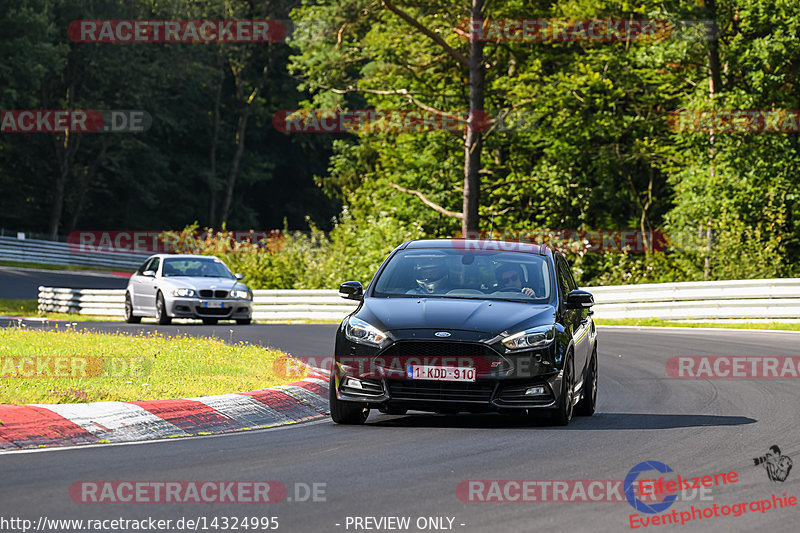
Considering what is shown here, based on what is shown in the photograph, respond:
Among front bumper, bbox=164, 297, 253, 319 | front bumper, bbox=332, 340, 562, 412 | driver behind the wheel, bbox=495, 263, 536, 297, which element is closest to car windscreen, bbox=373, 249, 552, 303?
driver behind the wheel, bbox=495, 263, 536, 297

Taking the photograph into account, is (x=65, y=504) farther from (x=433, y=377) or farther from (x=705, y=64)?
(x=705, y=64)

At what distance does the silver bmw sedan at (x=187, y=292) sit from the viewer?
27.3m

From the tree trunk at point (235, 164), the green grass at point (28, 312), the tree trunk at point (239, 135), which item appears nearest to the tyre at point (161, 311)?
the green grass at point (28, 312)

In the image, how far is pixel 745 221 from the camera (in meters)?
31.6

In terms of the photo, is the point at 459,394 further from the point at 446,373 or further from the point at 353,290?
the point at 353,290

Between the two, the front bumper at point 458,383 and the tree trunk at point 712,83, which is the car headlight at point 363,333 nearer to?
the front bumper at point 458,383

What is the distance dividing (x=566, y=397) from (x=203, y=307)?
17.6 m

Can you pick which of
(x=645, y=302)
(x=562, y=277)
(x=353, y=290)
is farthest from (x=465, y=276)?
(x=645, y=302)

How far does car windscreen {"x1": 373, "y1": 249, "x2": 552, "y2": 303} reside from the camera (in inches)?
448

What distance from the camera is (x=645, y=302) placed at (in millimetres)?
28828

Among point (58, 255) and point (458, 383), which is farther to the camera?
point (58, 255)

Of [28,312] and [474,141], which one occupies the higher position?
[474,141]

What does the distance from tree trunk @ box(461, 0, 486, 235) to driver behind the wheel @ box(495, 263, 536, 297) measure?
85.1 ft

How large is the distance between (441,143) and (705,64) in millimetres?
11257
